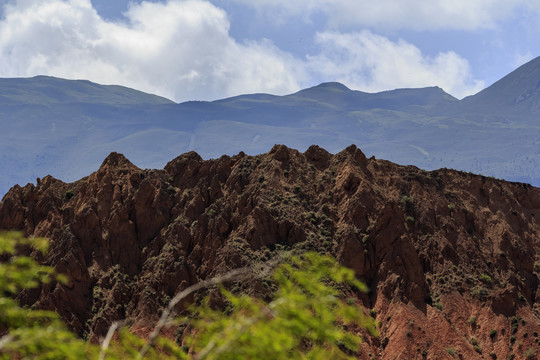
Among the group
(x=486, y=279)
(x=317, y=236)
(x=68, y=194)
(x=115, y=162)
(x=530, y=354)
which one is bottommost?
(x=530, y=354)

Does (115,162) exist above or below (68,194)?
above

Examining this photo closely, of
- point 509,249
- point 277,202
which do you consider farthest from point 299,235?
point 509,249

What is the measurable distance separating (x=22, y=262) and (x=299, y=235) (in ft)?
241

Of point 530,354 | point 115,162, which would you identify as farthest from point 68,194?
point 530,354

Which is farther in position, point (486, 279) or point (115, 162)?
point (115, 162)

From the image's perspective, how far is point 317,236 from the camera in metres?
92.0

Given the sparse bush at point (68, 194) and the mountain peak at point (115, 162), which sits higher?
the mountain peak at point (115, 162)

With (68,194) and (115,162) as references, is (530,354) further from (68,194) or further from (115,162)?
(68,194)

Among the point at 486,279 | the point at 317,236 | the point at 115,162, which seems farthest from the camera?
the point at 115,162

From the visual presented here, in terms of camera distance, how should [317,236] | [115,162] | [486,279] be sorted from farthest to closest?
[115,162]
[317,236]
[486,279]

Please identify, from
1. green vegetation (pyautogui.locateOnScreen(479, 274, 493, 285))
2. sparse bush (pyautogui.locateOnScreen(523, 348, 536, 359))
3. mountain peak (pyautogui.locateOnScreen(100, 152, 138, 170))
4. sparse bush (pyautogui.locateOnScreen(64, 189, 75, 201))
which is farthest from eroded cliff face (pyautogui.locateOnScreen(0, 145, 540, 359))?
sparse bush (pyautogui.locateOnScreen(523, 348, 536, 359))

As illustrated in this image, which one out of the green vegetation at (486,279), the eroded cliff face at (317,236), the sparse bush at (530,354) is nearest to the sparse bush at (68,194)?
the eroded cliff face at (317,236)

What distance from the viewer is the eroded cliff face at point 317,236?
83562 mm

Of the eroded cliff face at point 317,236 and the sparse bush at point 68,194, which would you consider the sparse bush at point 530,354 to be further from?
the sparse bush at point 68,194
